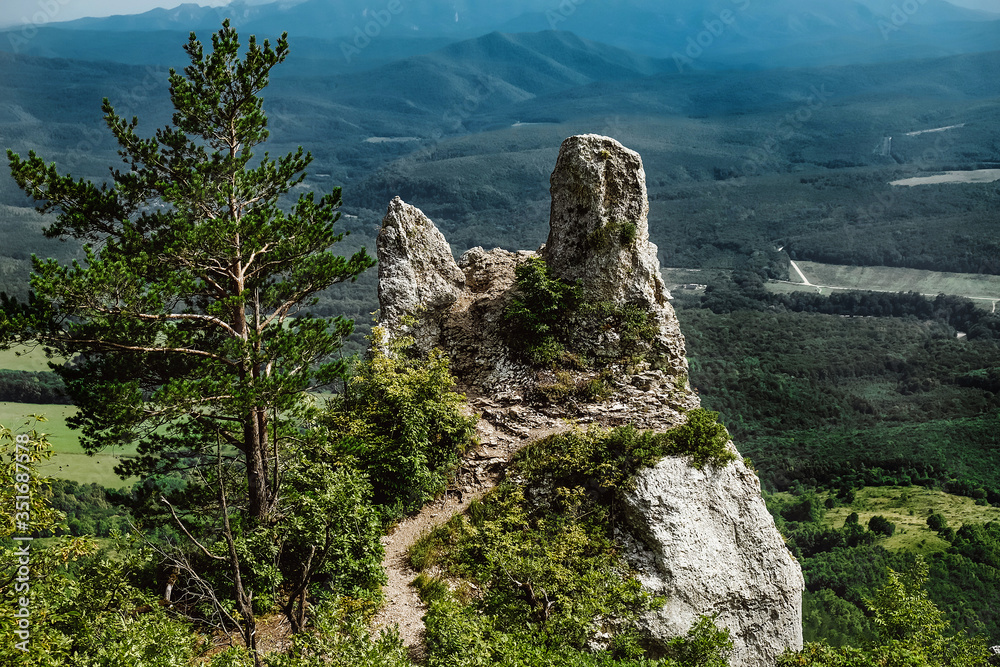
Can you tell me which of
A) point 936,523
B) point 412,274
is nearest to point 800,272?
point 936,523

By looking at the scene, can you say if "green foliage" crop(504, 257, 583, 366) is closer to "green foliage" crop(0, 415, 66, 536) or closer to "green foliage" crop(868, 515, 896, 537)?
"green foliage" crop(0, 415, 66, 536)

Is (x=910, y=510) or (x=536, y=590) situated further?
(x=910, y=510)

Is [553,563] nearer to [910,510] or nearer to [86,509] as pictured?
[86,509]

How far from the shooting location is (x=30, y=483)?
32.8 ft

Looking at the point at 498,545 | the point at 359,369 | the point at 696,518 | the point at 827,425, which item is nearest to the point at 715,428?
the point at 696,518

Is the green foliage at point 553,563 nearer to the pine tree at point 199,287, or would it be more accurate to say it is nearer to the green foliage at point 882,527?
the pine tree at point 199,287

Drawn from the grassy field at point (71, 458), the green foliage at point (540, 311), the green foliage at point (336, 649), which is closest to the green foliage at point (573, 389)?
the green foliage at point (540, 311)

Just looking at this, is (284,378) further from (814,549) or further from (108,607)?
(814,549)

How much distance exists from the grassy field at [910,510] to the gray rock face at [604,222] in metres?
58.8

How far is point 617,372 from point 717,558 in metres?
6.35

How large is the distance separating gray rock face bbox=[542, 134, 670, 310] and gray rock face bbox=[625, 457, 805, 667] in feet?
21.7

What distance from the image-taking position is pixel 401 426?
19234 millimetres

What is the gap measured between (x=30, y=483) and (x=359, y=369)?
455 inches

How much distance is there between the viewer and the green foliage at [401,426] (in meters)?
18.9
